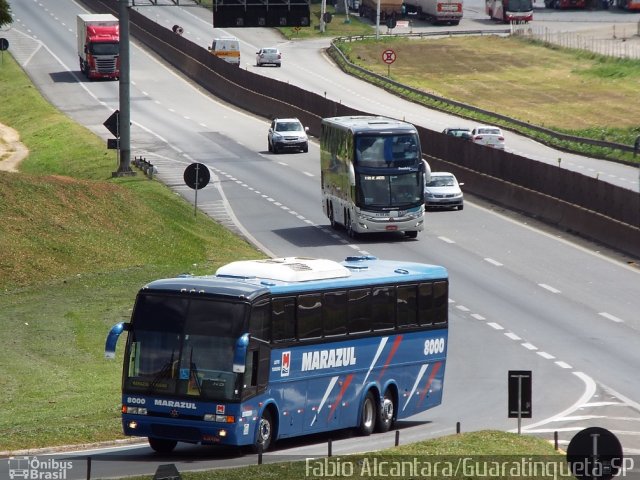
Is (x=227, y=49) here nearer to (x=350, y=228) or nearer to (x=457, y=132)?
(x=457, y=132)

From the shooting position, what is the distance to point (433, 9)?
143 meters

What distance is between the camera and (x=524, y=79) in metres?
115

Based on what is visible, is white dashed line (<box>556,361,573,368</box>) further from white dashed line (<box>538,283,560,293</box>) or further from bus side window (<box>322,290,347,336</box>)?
bus side window (<box>322,290,347,336</box>)

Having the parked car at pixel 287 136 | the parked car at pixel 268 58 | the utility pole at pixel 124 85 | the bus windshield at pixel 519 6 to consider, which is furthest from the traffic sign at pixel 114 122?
the bus windshield at pixel 519 6

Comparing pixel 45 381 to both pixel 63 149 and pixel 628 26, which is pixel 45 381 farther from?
pixel 628 26

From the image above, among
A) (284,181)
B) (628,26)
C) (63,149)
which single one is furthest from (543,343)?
(628,26)

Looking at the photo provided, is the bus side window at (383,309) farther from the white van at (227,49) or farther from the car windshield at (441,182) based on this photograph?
the white van at (227,49)

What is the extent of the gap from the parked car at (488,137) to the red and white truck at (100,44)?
3158 cm

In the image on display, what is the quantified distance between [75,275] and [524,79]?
79009mm

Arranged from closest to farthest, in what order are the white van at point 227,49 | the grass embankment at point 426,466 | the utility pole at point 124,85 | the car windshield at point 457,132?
the grass embankment at point 426,466, the utility pole at point 124,85, the car windshield at point 457,132, the white van at point 227,49

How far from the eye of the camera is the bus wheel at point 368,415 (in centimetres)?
2433

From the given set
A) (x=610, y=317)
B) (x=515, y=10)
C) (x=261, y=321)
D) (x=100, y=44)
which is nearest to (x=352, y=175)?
(x=610, y=317)

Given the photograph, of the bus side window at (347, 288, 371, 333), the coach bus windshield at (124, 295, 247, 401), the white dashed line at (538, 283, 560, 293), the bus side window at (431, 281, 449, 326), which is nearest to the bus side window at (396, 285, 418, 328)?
the bus side window at (431, 281, 449, 326)

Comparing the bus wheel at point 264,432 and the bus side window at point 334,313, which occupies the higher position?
the bus side window at point 334,313
